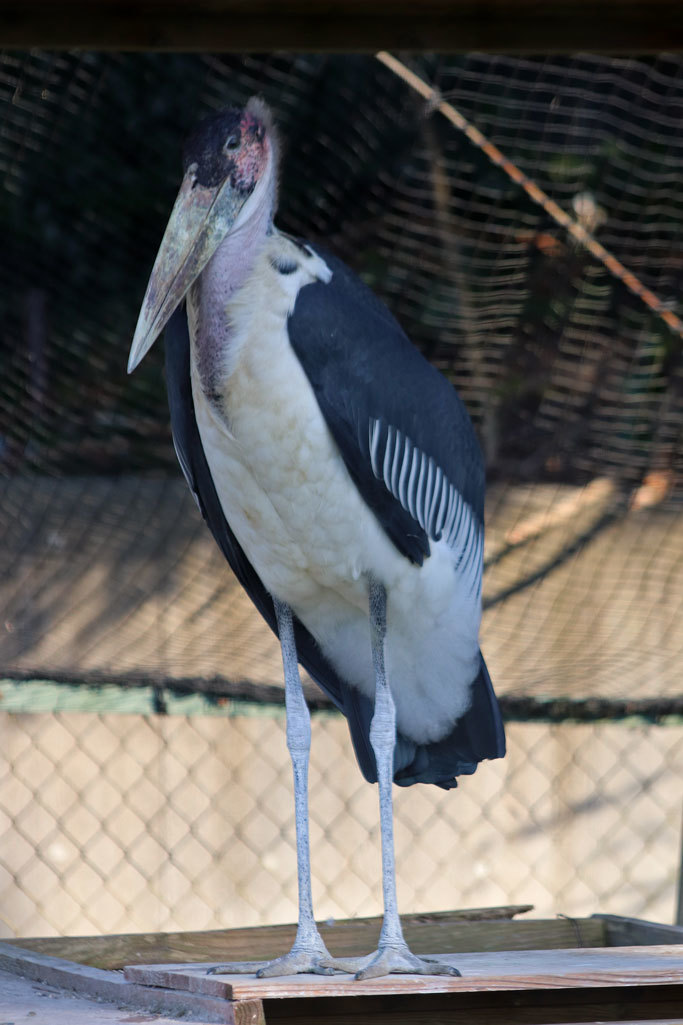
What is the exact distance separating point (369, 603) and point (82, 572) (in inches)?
65.7

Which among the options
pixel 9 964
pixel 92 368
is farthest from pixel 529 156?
pixel 9 964

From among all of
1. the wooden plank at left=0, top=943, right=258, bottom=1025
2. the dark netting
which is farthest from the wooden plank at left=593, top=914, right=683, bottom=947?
the wooden plank at left=0, top=943, right=258, bottom=1025

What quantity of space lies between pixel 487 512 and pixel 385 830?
1.93 m

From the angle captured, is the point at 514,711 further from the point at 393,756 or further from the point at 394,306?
the point at 394,306

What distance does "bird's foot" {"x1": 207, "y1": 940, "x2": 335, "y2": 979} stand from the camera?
1802 mm

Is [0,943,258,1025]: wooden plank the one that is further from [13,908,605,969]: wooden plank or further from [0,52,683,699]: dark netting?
[0,52,683,699]: dark netting

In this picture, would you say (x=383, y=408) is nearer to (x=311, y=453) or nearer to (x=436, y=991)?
(x=311, y=453)

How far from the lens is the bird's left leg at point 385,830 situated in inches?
71.3

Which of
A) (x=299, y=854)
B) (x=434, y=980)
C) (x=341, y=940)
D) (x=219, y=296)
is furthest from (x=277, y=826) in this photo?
(x=219, y=296)

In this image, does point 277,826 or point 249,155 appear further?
point 277,826

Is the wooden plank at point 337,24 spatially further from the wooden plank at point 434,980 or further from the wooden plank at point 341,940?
the wooden plank at point 341,940

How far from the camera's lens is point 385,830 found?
2.03 metres

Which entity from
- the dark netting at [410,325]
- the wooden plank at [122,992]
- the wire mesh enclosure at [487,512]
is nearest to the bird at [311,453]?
the wooden plank at [122,992]

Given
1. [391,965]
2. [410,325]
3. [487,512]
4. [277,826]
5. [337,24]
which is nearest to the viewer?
[337,24]
